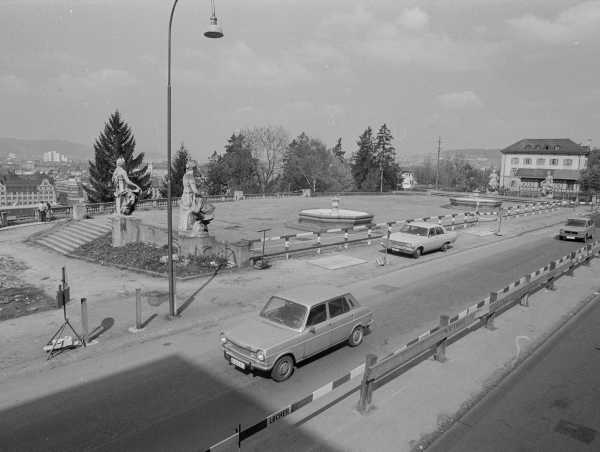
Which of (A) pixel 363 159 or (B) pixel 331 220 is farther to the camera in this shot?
(A) pixel 363 159

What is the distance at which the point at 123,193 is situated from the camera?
21.9m

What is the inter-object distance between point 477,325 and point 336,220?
19.2 meters

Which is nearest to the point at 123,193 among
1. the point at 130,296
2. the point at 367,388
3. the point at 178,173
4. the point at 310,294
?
the point at 130,296

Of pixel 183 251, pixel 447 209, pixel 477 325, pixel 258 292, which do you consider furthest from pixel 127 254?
pixel 447 209

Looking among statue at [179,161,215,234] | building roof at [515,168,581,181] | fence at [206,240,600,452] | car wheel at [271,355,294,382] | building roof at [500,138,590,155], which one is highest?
building roof at [500,138,590,155]

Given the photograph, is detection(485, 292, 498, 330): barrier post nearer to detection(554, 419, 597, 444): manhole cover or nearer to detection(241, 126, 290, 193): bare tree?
detection(554, 419, 597, 444): manhole cover

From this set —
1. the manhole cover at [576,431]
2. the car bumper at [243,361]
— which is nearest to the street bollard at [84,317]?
the car bumper at [243,361]

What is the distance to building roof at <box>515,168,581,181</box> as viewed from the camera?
8544 cm

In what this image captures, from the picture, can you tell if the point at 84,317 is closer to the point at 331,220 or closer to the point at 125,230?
the point at 125,230

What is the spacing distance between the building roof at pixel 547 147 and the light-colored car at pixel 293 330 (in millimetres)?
99186

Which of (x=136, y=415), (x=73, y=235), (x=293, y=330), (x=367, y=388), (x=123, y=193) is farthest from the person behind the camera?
(x=73, y=235)

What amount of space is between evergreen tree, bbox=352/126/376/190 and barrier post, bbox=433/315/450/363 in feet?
254

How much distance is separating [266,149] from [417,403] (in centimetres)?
6744

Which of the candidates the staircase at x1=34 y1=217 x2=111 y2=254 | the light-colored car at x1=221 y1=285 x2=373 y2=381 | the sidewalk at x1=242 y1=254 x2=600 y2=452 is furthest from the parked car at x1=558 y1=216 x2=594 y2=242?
the staircase at x1=34 y1=217 x2=111 y2=254
